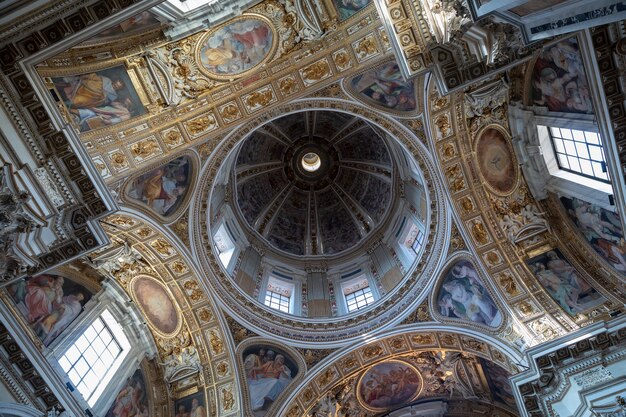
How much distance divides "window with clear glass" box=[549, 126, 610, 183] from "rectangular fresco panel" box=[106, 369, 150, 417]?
14.4m

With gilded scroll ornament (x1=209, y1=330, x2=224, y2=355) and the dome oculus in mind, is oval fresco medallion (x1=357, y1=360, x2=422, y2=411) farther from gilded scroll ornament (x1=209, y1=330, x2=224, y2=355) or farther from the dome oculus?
the dome oculus

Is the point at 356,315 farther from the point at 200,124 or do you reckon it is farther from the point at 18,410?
the point at 18,410

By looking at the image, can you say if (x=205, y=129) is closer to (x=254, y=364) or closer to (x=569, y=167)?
(x=254, y=364)

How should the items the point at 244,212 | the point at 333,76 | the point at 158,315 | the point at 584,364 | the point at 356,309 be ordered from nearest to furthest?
the point at 584,364
the point at 333,76
the point at 158,315
the point at 356,309
the point at 244,212

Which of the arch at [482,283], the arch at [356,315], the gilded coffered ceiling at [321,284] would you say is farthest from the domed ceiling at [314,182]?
the arch at [482,283]

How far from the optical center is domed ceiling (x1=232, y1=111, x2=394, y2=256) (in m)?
23.8

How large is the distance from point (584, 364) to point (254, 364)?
9920mm

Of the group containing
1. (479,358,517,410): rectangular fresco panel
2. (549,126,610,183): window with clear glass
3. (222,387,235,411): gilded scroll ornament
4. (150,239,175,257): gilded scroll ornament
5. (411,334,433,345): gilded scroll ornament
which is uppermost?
(150,239,175,257): gilded scroll ornament

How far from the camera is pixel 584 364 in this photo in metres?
12.7

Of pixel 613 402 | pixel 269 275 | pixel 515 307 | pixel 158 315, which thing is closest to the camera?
pixel 613 402

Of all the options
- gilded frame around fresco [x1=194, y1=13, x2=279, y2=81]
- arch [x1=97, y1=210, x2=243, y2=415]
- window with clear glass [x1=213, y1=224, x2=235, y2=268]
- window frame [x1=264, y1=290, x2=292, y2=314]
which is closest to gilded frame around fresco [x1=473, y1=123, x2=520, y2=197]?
gilded frame around fresco [x1=194, y1=13, x2=279, y2=81]

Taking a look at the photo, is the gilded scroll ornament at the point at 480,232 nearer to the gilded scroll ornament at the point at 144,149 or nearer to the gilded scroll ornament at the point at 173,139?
the gilded scroll ornament at the point at 173,139

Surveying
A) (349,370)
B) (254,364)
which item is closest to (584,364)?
(349,370)

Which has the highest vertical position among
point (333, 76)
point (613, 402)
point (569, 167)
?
point (333, 76)
